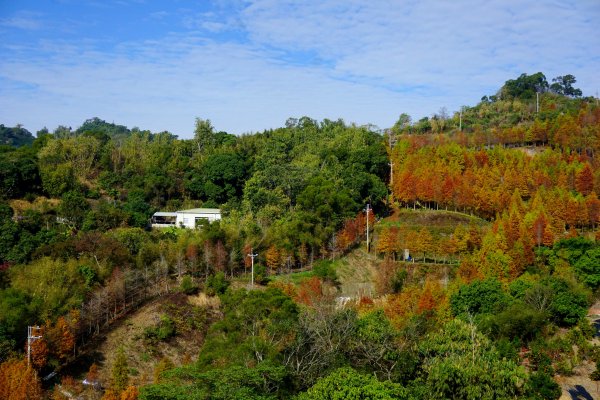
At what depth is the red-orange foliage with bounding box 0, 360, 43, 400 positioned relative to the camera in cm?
1881

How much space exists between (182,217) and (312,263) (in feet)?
41.0

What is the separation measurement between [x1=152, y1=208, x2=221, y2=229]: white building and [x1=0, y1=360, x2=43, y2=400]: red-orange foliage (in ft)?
75.3

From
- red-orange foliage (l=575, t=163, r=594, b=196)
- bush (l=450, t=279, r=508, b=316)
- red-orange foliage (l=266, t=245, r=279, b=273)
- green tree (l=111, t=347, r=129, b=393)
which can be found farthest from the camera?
red-orange foliage (l=575, t=163, r=594, b=196)

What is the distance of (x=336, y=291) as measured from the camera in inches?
1288

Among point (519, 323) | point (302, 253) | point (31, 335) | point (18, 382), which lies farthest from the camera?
point (302, 253)

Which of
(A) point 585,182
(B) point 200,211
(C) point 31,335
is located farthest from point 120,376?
(A) point 585,182

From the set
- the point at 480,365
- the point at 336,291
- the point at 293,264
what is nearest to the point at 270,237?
the point at 293,264

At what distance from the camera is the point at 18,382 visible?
19.2 meters

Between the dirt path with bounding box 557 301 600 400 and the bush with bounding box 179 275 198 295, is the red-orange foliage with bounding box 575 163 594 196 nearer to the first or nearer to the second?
the dirt path with bounding box 557 301 600 400

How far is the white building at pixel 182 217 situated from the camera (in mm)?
43219

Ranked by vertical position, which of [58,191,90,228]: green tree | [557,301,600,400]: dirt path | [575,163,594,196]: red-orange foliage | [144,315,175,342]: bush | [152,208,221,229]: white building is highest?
[575,163,594,196]: red-orange foliage

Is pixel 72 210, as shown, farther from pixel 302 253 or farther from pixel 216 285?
pixel 302 253

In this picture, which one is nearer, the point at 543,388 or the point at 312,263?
the point at 543,388

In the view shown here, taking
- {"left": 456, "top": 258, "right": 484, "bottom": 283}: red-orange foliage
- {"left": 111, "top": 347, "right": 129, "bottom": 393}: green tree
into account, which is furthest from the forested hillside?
{"left": 456, "top": 258, "right": 484, "bottom": 283}: red-orange foliage
